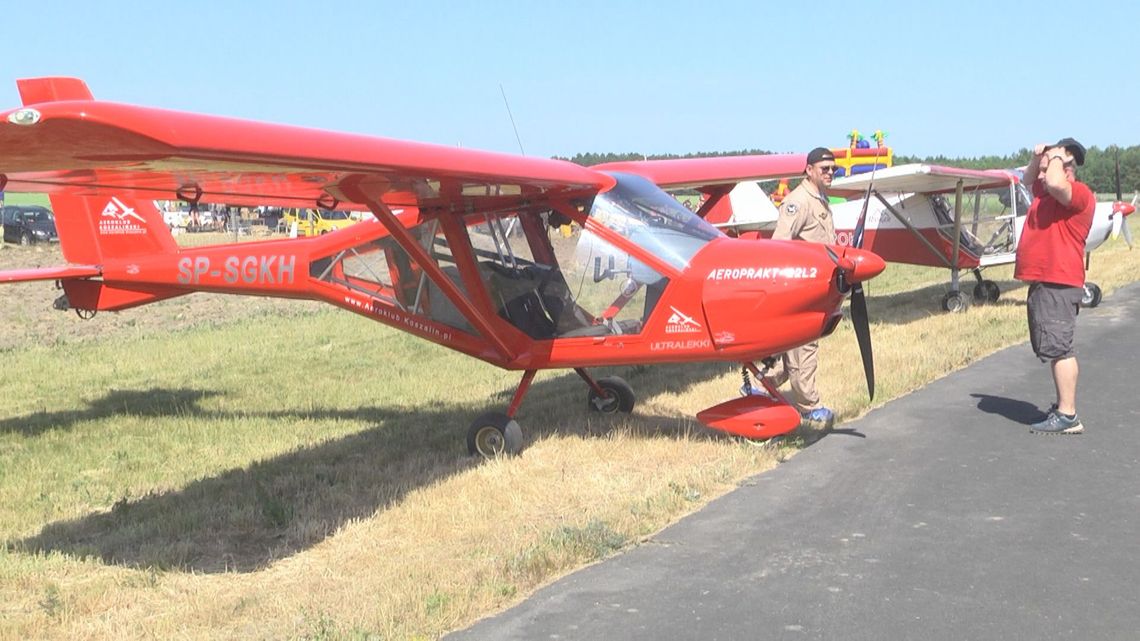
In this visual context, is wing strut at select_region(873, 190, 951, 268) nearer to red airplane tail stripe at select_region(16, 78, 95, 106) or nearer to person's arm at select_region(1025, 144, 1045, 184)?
person's arm at select_region(1025, 144, 1045, 184)

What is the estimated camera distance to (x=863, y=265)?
6645 mm

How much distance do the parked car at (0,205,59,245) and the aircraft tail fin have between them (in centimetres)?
3249

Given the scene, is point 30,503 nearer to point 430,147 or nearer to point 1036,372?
point 430,147

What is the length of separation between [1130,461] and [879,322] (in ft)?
28.6

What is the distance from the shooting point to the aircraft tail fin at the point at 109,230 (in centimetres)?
993

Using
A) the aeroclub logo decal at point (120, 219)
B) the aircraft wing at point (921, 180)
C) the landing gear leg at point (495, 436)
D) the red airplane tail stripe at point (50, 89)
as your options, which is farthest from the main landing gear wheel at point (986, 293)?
the red airplane tail stripe at point (50, 89)

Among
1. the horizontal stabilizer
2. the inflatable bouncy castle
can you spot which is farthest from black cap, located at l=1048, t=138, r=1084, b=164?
the inflatable bouncy castle

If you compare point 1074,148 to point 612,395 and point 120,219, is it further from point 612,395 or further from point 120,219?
point 120,219

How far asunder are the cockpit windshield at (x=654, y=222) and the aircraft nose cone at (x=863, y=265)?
1.07 metres

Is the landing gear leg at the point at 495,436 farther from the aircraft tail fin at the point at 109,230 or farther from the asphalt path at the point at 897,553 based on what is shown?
the aircraft tail fin at the point at 109,230

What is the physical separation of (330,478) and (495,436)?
4.05 ft

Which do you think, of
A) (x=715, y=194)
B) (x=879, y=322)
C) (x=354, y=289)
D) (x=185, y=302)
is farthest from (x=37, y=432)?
(x=185, y=302)

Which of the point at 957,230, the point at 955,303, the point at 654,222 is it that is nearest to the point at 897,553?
the point at 654,222

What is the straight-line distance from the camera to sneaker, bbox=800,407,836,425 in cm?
750
